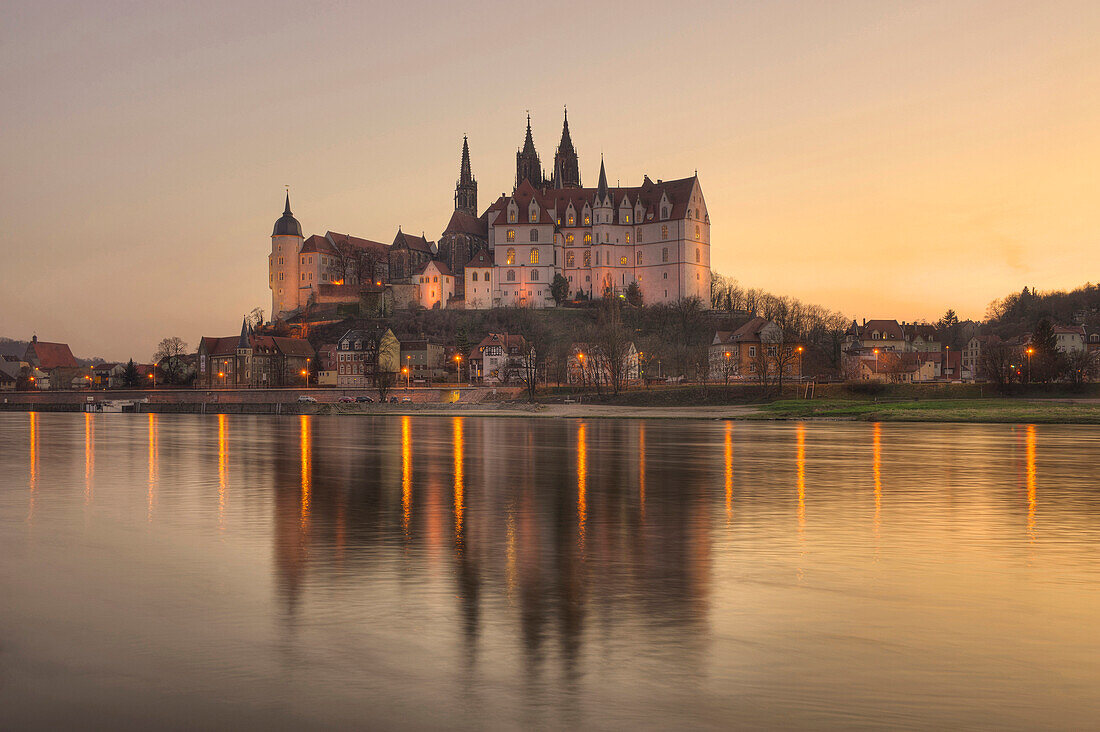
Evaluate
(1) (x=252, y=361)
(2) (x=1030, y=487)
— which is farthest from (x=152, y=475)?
(1) (x=252, y=361)

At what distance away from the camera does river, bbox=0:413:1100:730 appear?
7027 mm

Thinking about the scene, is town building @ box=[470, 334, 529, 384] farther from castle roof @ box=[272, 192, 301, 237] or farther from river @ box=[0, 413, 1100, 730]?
river @ box=[0, 413, 1100, 730]

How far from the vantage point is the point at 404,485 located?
24547 mm

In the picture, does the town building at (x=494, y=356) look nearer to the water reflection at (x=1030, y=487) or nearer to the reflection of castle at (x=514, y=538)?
the water reflection at (x=1030, y=487)

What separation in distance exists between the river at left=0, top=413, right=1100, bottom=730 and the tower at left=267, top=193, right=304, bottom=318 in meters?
167

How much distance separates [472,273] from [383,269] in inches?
1224

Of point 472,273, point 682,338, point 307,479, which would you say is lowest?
point 307,479

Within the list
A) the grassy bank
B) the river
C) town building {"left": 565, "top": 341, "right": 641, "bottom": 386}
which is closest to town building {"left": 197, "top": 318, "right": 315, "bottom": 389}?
town building {"left": 565, "top": 341, "right": 641, "bottom": 386}

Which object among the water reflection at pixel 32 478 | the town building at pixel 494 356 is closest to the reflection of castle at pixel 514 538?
the water reflection at pixel 32 478

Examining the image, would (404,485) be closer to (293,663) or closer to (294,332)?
(293,663)

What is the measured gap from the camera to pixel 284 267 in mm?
186500

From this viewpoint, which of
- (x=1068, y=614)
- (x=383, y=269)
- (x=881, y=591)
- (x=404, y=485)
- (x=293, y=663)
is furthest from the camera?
(x=383, y=269)

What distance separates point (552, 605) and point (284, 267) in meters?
186

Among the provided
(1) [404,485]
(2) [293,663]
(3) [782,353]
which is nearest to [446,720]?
(2) [293,663]
